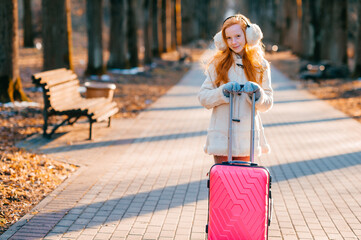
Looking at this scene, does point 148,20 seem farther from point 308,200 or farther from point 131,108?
point 308,200

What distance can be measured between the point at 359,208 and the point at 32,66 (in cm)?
1981

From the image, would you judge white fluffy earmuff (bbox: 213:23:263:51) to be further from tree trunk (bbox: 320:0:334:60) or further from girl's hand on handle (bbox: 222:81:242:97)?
tree trunk (bbox: 320:0:334:60)

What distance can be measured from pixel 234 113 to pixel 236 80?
0.28 meters

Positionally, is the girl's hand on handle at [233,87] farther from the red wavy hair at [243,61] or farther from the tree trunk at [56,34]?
the tree trunk at [56,34]

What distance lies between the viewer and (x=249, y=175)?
404 cm

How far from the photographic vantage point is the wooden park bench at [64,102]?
30.5 ft

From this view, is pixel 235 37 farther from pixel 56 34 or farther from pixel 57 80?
pixel 56 34

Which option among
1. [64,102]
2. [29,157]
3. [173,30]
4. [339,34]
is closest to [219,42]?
[29,157]

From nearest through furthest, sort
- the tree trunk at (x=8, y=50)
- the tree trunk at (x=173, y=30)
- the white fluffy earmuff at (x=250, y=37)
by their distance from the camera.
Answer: the white fluffy earmuff at (x=250, y=37) → the tree trunk at (x=8, y=50) → the tree trunk at (x=173, y=30)

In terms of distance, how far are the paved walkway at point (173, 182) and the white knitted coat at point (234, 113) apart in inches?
41.7

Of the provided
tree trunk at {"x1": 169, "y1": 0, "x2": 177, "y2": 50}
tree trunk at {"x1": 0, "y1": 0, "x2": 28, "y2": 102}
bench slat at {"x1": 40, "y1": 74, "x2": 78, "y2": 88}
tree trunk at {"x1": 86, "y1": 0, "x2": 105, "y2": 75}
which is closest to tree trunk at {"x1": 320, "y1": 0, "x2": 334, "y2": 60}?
tree trunk at {"x1": 86, "y1": 0, "x2": 105, "y2": 75}

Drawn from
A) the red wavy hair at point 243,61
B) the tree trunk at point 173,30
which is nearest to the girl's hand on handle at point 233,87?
the red wavy hair at point 243,61

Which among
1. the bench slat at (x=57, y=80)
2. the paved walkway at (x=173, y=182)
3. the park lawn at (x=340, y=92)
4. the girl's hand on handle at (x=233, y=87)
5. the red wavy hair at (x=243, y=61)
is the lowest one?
the park lawn at (x=340, y=92)

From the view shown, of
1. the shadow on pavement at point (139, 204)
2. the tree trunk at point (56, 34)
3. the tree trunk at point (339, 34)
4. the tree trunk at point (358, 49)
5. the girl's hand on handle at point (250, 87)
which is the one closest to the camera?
the girl's hand on handle at point (250, 87)
